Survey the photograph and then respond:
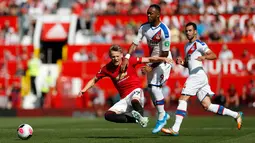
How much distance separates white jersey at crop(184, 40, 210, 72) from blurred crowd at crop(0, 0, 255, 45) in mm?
16120

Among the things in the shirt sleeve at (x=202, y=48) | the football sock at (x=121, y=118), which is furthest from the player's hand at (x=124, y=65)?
the shirt sleeve at (x=202, y=48)

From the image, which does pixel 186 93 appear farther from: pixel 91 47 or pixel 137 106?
pixel 91 47

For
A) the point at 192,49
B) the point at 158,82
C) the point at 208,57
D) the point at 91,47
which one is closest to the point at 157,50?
the point at 158,82

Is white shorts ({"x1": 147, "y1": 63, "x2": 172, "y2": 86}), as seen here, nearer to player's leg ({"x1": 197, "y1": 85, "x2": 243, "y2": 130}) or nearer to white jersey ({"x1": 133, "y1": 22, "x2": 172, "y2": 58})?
white jersey ({"x1": 133, "y1": 22, "x2": 172, "y2": 58})

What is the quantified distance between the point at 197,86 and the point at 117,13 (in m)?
20.2

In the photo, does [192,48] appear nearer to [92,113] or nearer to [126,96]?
[126,96]

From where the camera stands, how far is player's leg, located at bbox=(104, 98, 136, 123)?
15.1 m

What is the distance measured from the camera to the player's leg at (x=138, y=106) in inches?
571

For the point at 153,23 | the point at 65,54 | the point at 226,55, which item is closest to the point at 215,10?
the point at 226,55

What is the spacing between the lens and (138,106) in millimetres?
15094

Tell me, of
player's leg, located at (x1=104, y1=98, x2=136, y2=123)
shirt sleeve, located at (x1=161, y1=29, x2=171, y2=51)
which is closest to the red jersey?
player's leg, located at (x1=104, y1=98, x2=136, y2=123)

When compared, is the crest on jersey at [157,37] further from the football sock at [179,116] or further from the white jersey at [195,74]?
the football sock at [179,116]

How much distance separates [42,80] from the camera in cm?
3397

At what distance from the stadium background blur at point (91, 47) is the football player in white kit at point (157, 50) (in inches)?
479
